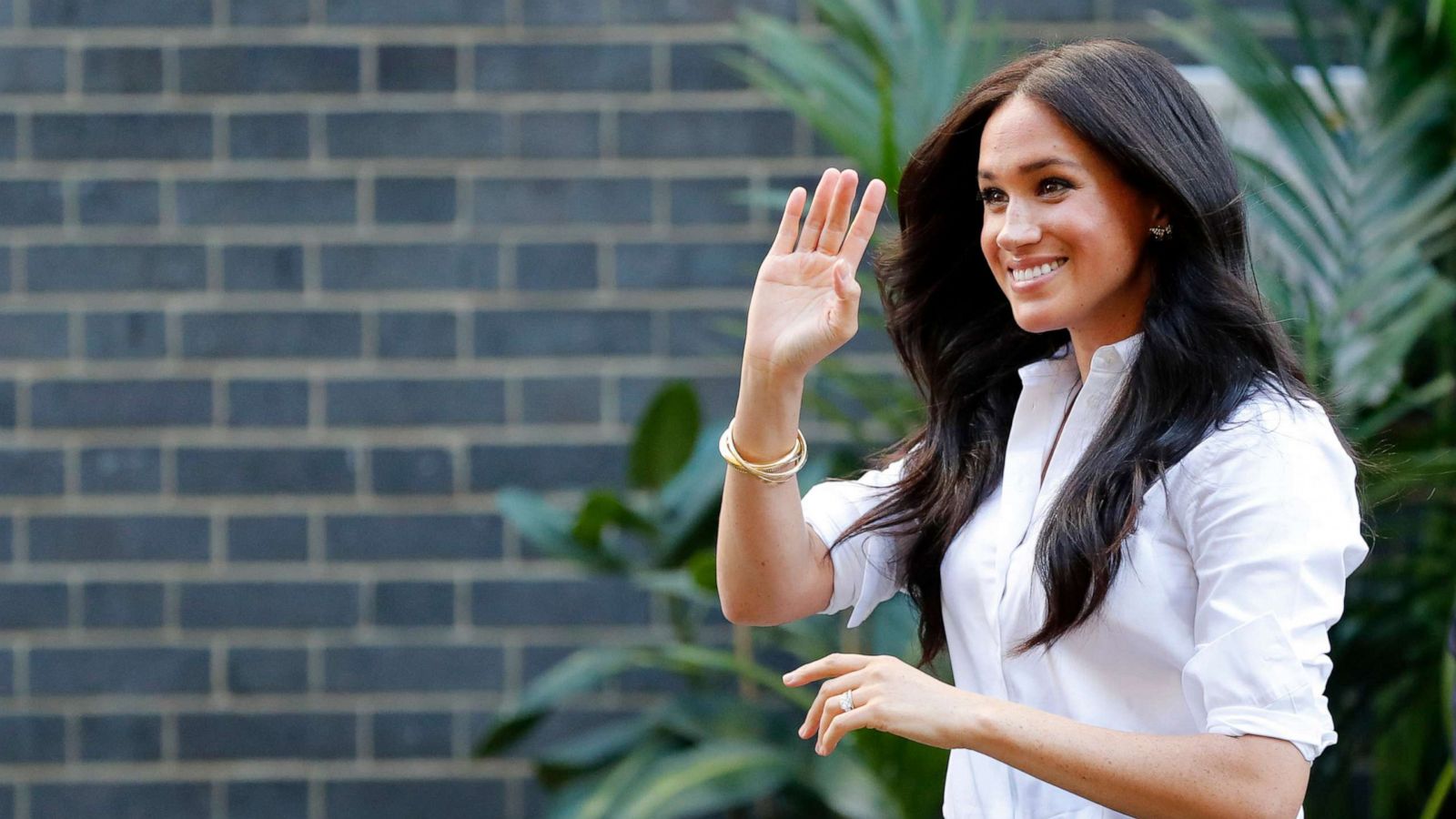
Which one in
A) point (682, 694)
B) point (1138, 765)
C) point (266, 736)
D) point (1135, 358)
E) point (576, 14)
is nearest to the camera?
point (1138, 765)

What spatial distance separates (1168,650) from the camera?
1.43 metres

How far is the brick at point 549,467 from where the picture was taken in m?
3.70

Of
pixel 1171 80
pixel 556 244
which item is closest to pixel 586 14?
pixel 556 244

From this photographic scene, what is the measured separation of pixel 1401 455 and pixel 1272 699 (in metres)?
1.64

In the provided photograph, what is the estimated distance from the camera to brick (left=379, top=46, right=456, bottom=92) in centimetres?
366

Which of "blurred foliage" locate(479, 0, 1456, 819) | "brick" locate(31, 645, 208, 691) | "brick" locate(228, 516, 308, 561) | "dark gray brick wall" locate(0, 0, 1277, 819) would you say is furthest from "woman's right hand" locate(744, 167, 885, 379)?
"brick" locate(31, 645, 208, 691)

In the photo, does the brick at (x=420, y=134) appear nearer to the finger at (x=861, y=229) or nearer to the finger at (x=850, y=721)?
the finger at (x=861, y=229)

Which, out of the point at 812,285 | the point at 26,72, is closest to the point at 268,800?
the point at 26,72

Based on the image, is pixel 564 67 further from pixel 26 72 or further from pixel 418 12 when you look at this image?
pixel 26 72

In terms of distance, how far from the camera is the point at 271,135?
3686 mm

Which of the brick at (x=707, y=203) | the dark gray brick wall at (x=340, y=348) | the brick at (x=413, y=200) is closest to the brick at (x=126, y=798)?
the dark gray brick wall at (x=340, y=348)

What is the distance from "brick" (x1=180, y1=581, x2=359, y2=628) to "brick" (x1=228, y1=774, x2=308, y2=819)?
0.38 m

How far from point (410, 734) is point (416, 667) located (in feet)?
0.53

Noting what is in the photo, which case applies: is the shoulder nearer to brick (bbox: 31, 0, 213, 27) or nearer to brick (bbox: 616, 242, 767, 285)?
brick (bbox: 616, 242, 767, 285)
